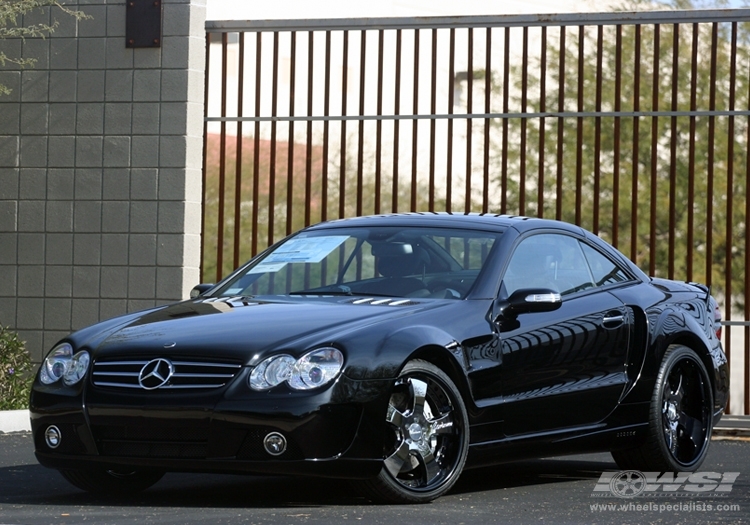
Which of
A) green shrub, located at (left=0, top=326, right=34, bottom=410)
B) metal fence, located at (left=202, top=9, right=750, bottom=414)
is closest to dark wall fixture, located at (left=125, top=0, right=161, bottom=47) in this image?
metal fence, located at (left=202, top=9, right=750, bottom=414)

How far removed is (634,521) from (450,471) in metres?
0.85

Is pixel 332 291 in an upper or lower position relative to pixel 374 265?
lower

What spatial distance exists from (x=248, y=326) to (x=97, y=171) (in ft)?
21.2

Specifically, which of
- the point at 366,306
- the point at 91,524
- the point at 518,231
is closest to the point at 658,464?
the point at 518,231

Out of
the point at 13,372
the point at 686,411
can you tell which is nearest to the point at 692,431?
the point at 686,411

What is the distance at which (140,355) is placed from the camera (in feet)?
20.9

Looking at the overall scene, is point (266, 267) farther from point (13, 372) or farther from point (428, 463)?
point (13, 372)

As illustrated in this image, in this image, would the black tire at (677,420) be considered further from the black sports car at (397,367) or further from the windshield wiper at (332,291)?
the windshield wiper at (332,291)

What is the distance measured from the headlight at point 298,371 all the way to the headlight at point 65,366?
2.90 feet

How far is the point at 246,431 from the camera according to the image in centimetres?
609

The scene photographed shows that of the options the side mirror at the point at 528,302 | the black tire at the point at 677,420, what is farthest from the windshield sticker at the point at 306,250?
the black tire at the point at 677,420

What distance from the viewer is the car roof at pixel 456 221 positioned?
25.1ft

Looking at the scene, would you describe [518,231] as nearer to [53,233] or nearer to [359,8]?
[53,233]

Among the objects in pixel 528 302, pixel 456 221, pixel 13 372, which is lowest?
pixel 13 372
